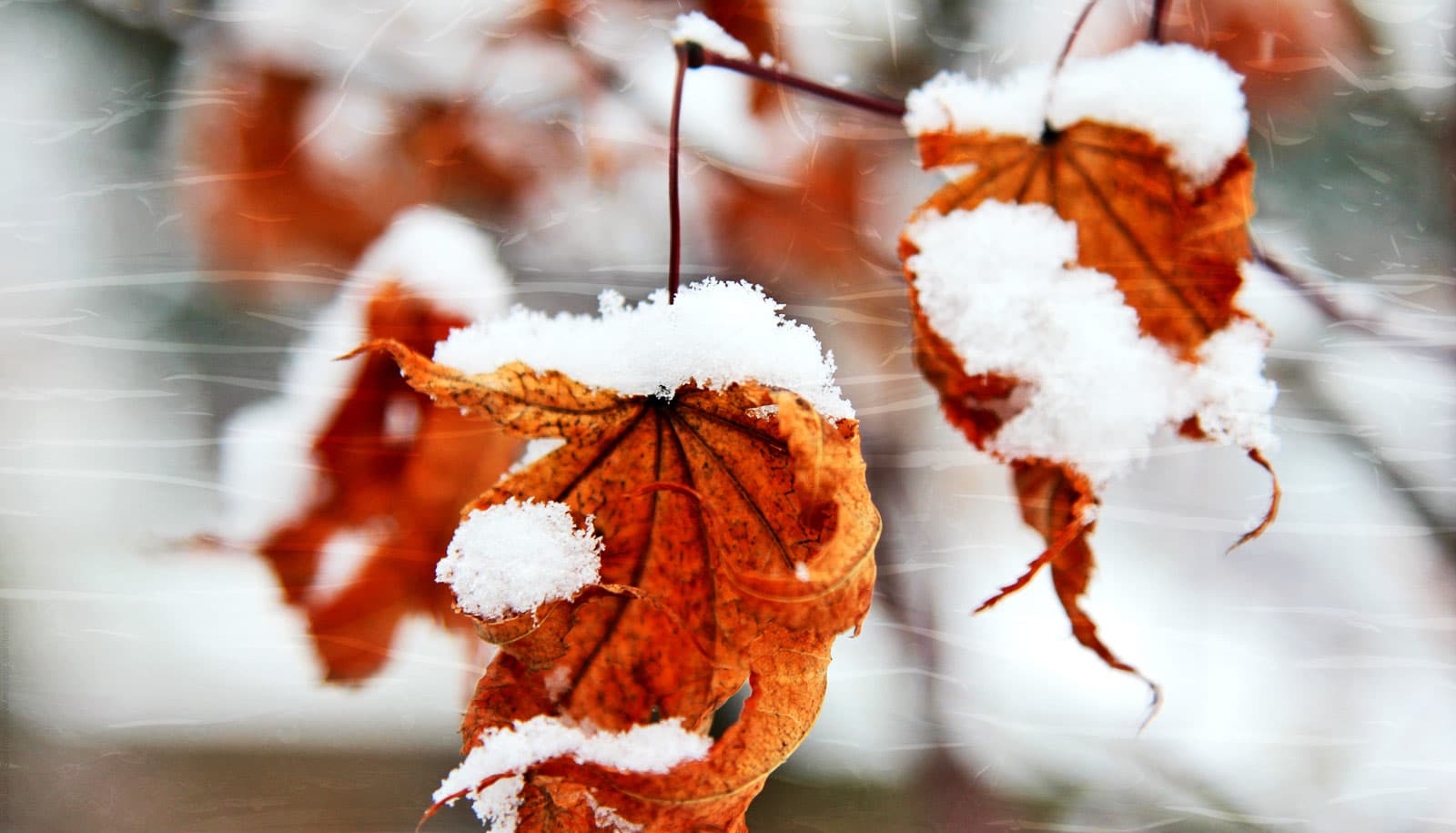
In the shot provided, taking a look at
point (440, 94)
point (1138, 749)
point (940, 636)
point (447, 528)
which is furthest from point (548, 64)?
point (1138, 749)

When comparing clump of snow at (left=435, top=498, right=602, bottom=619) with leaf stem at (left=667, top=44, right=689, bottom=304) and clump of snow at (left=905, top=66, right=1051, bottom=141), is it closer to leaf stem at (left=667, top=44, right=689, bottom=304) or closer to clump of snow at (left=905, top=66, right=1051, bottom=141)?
leaf stem at (left=667, top=44, right=689, bottom=304)

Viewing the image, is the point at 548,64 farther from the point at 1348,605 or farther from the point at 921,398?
the point at 1348,605

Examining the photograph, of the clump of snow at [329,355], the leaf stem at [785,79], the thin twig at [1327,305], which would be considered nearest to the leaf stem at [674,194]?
the leaf stem at [785,79]

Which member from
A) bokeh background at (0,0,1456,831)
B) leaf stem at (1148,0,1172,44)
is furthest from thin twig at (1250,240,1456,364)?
leaf stem at (1148,0,1172,44)

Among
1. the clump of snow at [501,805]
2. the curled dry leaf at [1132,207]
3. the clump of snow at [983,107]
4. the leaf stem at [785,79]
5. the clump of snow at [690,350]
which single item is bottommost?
the clump of snow at [501,805]

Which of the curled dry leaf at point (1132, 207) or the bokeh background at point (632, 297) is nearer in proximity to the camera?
the curled dry leaf at point (1132, 207)

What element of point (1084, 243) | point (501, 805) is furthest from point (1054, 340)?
point (501, 805)

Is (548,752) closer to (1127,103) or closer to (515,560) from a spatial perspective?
(515,560)

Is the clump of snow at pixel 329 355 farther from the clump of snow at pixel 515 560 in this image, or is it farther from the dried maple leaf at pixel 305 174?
the clump of snow at pixel 515 560

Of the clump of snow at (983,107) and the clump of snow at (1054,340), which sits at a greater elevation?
the clump of snow at (983,107)
